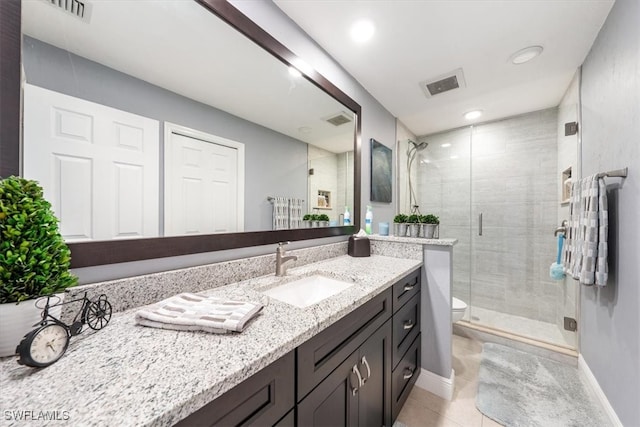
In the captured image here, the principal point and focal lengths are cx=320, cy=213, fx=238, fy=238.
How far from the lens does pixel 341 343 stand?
86 cm

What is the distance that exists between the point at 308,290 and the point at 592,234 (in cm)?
166

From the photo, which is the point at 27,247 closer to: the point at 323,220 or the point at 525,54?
the point at 323,220

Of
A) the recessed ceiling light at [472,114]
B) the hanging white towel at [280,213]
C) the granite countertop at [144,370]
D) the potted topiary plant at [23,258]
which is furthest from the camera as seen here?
the recessed ceiling light at [472,114]

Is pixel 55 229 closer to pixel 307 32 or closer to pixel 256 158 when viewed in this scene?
pixel 256 158

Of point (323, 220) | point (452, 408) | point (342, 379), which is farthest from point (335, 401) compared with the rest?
point (452, 408)

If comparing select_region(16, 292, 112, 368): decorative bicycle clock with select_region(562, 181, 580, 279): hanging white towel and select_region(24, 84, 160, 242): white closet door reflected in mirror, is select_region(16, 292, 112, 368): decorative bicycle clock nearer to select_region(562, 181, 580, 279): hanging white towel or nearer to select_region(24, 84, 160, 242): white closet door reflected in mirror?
select_region(24, 84, 160, 242): white closet door reflected in mirror

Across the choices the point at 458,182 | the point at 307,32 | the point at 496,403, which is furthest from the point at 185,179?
the point at 458,182

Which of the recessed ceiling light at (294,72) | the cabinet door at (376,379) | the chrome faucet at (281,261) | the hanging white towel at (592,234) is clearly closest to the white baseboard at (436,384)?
the cabinet door at (376,379)

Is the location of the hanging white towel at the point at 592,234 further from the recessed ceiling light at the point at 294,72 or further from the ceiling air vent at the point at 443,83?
the recessed ceiling light at the point at 294,72

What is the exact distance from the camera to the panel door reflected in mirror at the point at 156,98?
717mm

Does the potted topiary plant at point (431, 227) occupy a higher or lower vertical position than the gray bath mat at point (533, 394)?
higher

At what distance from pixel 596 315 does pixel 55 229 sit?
2.72 meters

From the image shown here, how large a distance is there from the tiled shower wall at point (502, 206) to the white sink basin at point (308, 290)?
7.70ft

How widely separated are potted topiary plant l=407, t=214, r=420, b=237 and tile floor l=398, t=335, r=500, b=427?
1.08 meters
